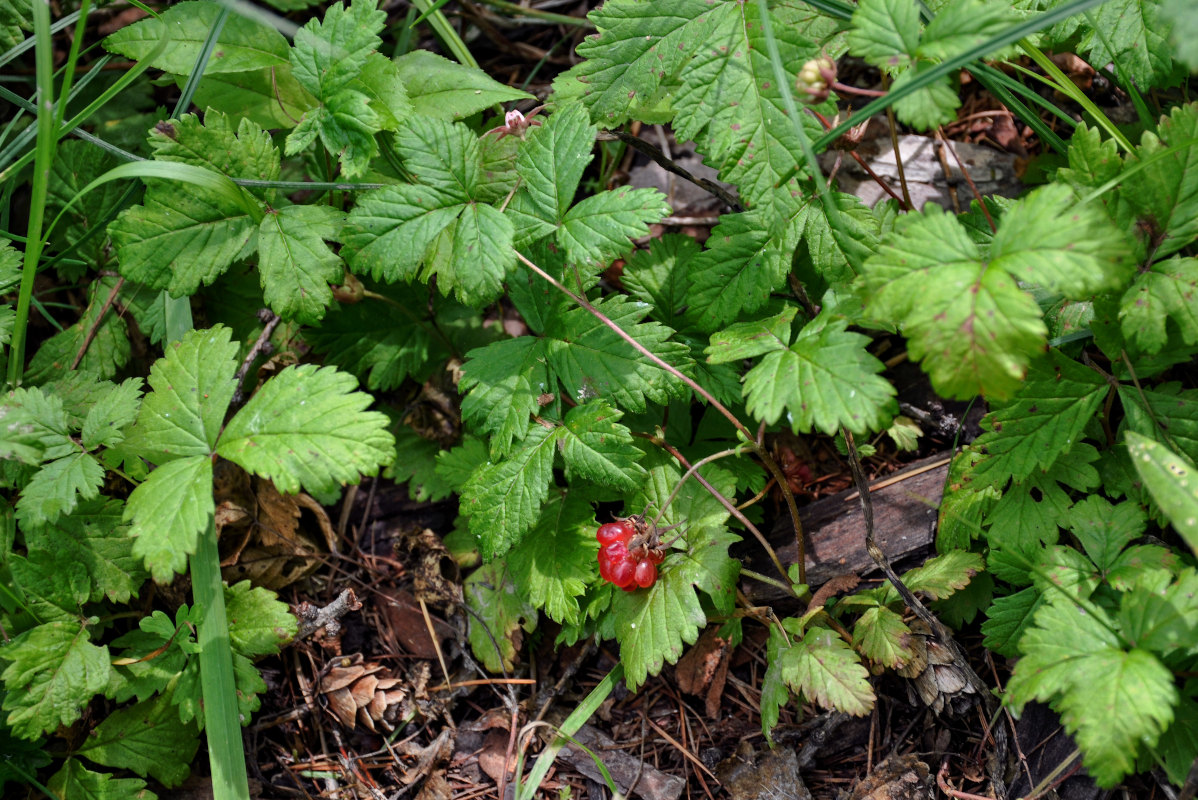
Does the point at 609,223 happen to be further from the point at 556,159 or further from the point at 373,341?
the point at 373,341

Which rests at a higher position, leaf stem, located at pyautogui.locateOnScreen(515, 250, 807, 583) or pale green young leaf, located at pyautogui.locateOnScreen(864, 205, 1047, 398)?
pale green young leaf, located at pyautogui.locateOnScreen(864, 205, 1047, 398)

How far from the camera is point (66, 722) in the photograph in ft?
7.08

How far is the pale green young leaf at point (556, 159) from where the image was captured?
7.09 ft

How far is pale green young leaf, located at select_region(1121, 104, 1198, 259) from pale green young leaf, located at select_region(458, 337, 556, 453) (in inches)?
60.6

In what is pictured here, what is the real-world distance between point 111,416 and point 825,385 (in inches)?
76.6

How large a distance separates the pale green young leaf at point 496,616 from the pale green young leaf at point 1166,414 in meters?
1.76

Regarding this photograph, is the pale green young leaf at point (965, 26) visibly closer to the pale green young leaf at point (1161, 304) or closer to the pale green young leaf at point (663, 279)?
the pale green young leaf at point (1161, 304)

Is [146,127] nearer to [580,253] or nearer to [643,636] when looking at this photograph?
[580,253]

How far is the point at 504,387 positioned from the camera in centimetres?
228

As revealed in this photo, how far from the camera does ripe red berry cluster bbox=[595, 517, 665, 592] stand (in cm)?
212

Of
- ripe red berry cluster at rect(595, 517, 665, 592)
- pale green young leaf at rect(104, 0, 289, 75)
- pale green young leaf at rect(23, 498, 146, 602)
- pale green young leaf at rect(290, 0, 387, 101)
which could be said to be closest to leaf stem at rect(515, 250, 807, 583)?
ripe red berry cluster at rect(595, 517, 665, 592)

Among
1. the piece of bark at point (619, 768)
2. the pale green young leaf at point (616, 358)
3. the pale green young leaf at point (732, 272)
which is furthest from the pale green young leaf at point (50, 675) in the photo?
the pale green young leaf at point (732, 272)

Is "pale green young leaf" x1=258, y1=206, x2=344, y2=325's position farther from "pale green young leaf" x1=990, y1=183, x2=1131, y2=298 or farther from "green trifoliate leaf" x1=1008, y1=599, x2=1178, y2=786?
"green trifoliate leaf" x1=1008, y1=599, x2=1178, y2=786

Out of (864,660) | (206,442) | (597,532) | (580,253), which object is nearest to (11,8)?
(206,442)
